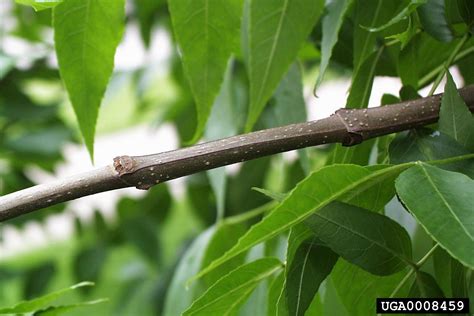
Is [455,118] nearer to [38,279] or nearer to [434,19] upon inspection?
[434,19]

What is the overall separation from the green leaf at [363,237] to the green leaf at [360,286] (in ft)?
0.07

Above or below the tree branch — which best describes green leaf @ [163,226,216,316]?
above

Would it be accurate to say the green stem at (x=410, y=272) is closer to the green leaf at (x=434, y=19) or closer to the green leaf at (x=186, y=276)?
the green leaf at (x=434, y=19)

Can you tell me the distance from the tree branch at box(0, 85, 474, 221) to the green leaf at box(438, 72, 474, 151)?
0.12 ft

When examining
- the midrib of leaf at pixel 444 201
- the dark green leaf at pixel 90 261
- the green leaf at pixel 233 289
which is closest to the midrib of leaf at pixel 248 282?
the green leaf at pixel 233 289

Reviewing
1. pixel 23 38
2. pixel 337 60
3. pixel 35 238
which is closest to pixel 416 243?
pixel 337 60

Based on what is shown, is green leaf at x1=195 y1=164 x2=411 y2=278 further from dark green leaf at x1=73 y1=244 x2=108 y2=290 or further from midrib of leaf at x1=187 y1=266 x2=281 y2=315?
dark green leaf at x1=73 y1=244 x2=108 y2=290

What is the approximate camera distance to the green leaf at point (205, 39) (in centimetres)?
40

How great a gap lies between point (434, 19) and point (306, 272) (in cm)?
14

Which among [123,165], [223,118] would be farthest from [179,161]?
[223,118]

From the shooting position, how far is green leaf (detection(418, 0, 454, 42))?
0.37 metres

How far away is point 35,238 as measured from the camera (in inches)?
94.4

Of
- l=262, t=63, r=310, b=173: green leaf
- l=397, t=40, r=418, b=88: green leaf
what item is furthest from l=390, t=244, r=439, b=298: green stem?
l=262, t=63, r=310, b=173: green leaf

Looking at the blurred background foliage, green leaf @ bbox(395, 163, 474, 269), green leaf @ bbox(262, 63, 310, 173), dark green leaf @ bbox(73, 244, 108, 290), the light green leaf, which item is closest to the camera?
green leaf @ bbox(395, 163, 474, 269)
